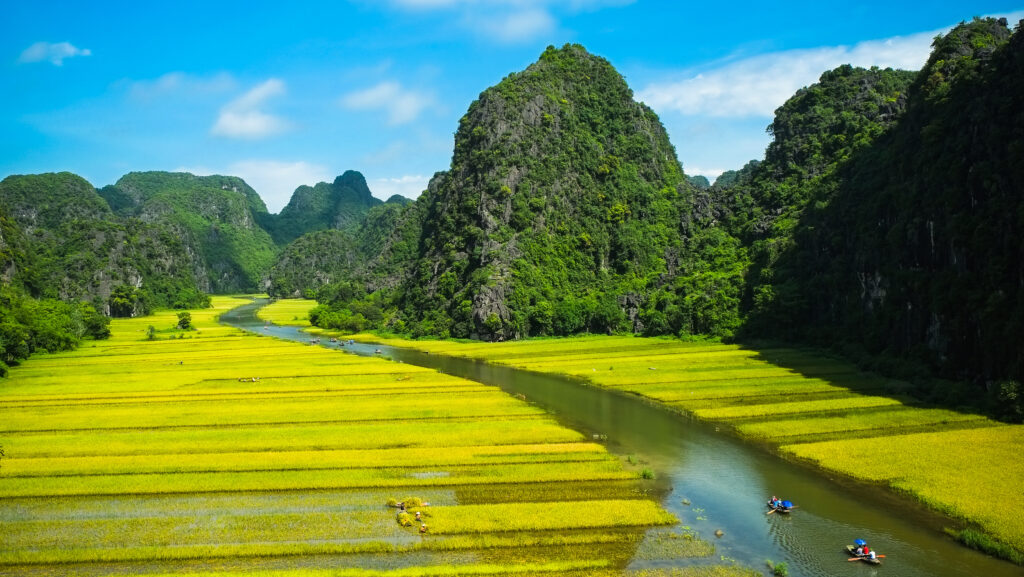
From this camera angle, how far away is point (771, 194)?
129375mm

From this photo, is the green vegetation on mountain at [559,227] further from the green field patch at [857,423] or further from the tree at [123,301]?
the tree at [123,301]

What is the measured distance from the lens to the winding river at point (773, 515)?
80.9ft

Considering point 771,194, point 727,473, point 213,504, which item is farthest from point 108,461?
point 771,194

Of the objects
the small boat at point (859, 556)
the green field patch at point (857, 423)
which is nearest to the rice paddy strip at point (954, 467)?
the green field patch at point (857, 423)

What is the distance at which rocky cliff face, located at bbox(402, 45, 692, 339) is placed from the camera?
117 meters

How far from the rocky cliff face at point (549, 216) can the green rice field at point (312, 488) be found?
57.7 metres

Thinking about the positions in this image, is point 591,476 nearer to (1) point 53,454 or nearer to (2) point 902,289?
(1) point 53,454

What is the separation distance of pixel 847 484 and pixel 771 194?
107 metres

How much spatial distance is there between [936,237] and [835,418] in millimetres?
28162

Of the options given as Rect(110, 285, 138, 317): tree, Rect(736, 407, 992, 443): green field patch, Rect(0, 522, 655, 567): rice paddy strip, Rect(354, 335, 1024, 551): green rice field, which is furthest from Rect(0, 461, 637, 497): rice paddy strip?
Rect(110, 285, 138, 317): tree

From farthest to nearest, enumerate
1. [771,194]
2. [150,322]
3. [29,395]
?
[150,322] < [771,194] < [29,395]

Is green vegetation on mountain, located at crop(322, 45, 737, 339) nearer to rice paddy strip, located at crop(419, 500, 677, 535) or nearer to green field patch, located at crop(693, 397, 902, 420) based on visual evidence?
green field patch, located at crop(693, 397, 902, 420)

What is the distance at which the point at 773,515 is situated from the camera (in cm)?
2945

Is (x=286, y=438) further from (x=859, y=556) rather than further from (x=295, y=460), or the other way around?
(x=859, y=556)
